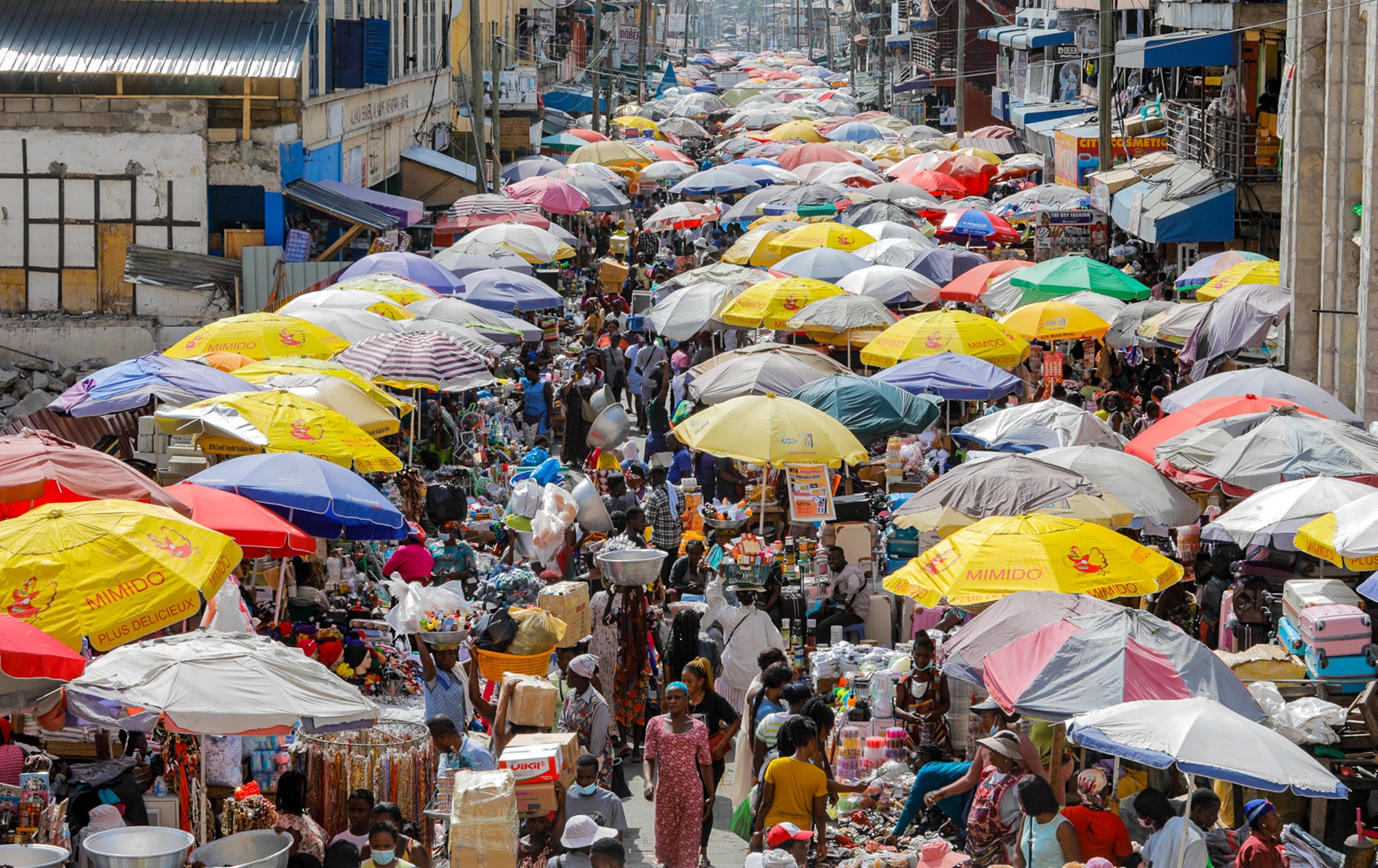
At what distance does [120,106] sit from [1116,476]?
18.6 metres

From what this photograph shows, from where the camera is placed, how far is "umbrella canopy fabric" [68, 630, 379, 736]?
7.97 meters

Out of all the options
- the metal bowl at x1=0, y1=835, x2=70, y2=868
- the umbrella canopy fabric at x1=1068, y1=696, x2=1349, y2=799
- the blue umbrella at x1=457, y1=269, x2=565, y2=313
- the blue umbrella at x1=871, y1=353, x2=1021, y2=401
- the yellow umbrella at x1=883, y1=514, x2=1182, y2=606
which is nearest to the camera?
the metal bowl at x1=0, y1=835, x2=70, y2=868

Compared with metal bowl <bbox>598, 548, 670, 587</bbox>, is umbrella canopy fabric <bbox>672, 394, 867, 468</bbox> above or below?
above

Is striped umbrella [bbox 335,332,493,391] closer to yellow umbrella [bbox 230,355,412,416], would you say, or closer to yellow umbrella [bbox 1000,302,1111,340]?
yellow umbrella [bbox 230,355,412,416]

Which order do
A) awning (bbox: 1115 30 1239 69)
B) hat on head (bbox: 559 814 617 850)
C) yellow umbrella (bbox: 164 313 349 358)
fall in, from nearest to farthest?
hat on head (bbox: 559 814 617 850)
yellow umbrella (bbox: 164 313 349 358)
awning (bbox: 1115 30 1239 69)

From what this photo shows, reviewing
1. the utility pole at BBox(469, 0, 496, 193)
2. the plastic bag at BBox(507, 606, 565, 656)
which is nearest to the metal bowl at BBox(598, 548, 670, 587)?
the plastic bag at BBox(507, 606, 565, 656)

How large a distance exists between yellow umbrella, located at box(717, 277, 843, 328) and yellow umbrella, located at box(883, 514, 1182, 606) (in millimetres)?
9425

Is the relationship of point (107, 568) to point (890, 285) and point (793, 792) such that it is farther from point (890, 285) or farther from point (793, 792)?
point (890, 285)

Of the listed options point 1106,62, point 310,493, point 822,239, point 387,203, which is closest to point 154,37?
point 387,203

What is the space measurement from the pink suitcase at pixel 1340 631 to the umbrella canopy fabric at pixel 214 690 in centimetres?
585

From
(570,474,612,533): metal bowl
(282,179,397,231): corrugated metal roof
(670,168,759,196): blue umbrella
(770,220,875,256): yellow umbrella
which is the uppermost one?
(670,168,759,196): blue umbrella

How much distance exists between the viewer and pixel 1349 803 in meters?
9.66

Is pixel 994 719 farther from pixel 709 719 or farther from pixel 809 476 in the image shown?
pixel 809 476

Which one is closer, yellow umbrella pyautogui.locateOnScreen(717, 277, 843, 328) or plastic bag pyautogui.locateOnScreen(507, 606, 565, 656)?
plastic bag pyautogui.locateOnScreen(507, 606, 565, 656)
